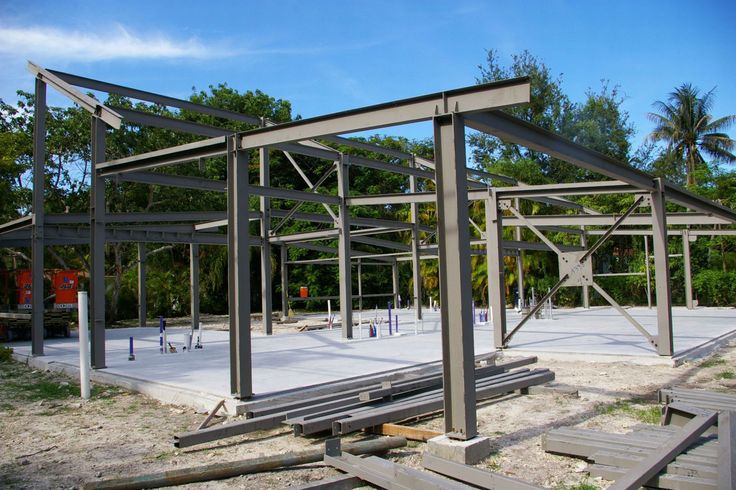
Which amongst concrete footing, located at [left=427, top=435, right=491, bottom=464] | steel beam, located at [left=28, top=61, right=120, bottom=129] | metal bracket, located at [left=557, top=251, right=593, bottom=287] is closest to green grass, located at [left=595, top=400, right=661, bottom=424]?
concrete footing, located at [left=427, top=435, right=491, bottom=464]

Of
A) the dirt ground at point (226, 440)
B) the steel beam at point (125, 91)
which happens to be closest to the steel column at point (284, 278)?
the steel beam at point (125, 91)

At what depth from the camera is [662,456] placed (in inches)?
176

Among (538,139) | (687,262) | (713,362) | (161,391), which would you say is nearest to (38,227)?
(161,391)

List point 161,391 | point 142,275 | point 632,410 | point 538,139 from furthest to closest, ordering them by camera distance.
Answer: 1. point 142,275
2. point 161,391
3. point 632,410
4. point 538,139

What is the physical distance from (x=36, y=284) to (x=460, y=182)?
10.2 m

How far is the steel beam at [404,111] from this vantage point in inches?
213

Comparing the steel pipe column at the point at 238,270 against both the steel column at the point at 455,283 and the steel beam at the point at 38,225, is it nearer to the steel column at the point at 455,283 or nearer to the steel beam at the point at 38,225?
the steel column at the point at 455,283

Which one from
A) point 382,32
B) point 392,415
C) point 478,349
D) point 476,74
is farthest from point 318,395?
point 476,74

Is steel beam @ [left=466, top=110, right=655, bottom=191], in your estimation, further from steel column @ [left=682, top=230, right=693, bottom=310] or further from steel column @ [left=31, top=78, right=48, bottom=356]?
steel column @ [left=682, top=230, right=693, bottom=310]

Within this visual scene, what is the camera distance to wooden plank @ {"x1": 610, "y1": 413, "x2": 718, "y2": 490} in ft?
13.5

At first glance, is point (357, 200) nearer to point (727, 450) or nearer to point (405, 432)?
point (405, 432)

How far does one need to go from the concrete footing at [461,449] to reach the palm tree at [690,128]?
117 feet

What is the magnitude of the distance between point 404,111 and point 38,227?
9397mm

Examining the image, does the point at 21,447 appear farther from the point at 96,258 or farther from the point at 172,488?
the point at 96,258
